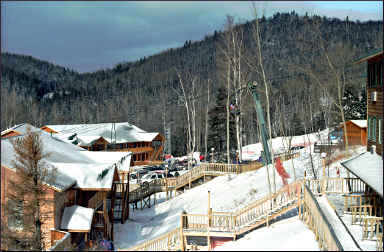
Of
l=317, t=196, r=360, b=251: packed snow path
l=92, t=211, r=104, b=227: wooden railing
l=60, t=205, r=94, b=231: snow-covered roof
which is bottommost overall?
l=92, t=211, r=104, b=227: wooden railing

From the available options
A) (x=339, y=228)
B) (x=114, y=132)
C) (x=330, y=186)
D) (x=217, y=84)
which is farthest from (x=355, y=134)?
(x=217, y=84)

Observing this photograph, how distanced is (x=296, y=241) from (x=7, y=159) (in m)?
13.4

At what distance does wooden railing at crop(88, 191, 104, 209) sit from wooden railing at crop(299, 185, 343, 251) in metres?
10.8

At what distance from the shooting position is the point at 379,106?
17.9 metres

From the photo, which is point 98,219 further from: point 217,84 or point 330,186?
point 217,84

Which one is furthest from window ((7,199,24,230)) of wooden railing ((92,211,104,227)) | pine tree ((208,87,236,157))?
pine tree ((208,87,236,157))

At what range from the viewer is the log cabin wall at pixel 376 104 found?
1763cm

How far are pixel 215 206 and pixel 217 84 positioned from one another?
92.2 metres

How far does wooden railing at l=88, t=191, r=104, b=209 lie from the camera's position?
19938mm

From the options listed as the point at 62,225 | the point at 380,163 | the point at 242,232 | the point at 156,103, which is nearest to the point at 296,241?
the point at 242,232

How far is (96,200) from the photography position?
20906mm

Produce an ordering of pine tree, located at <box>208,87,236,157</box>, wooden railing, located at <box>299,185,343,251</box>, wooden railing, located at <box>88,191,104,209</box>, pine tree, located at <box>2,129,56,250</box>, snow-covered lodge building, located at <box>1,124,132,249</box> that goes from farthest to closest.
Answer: pine tree, located at <box>208,87,236,157</box>
wooden railing, located at <box>88,191,104,209</box>
snow-covered lodge building, located at <box>1,124,132,249</box>
pine tree, located at <box>2,129,56,250</box>
wooden railing, located at <box>299,185,343,251</box>

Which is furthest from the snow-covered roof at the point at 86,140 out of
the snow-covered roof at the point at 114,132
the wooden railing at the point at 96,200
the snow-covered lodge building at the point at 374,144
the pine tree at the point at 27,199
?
the snow-covered lodge building at the point at 374,144

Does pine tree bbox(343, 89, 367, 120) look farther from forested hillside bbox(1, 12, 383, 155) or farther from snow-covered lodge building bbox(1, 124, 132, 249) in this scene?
snow-covered lodge building bbox(1, 124, 132, 249)
